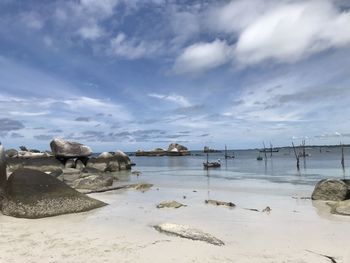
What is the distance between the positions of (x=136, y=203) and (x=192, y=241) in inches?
321

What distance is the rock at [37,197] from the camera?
12.4 metres

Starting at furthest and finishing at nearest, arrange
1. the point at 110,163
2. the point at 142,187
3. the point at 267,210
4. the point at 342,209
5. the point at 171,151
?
the point at 171,151 → the point at 110,163 → the point at 142,187 → the point at 267,210 → the point at 342,209

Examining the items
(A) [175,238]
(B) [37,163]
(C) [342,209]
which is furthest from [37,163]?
(A) [175,238]

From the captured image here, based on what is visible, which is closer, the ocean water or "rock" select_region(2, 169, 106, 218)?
Answer: "rock" select_region(2, 169, 106, 218)

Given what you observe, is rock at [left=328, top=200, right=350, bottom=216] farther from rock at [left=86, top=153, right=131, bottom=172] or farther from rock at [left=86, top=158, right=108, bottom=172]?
rock at [left=86, top=158, right=108, bottom=172]

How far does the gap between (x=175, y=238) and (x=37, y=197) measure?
5565mm

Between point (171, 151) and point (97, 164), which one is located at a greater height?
point (171, 151)

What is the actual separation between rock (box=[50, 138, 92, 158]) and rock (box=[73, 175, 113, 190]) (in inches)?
826

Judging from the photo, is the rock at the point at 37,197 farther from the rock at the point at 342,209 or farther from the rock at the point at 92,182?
the rock at the point at 342,209

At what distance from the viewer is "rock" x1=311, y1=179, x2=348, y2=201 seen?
17531mm

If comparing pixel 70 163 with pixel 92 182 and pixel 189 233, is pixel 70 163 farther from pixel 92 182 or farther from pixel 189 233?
pixel 189 233

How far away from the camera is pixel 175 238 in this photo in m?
9.52

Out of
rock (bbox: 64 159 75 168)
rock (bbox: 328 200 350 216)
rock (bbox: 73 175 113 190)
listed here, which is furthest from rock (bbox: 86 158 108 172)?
rock (bbox: 328 200 350 216)

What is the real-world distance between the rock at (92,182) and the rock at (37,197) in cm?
841
